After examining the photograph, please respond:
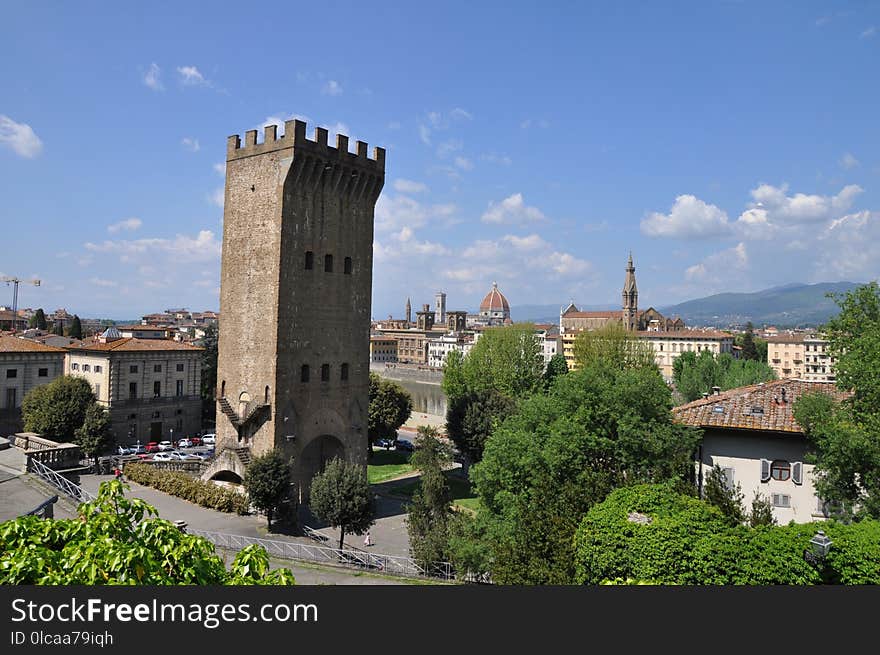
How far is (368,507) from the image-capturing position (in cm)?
2586

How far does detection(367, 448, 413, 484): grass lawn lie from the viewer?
40906 mm

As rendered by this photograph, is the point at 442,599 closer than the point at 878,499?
Yes

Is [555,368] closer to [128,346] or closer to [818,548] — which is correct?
[128,346]

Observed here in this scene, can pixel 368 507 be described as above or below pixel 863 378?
below

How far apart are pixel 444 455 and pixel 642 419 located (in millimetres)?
18355

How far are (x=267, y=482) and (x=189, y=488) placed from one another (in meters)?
5.44

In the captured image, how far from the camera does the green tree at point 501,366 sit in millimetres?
55844

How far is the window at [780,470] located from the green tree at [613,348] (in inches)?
1639

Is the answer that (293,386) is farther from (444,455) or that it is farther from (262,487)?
(444,455)

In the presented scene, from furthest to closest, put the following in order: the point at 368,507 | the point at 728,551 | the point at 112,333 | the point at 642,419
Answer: the point at 112,333
the point at 368,507
the point at 642,419
the point at 728,551

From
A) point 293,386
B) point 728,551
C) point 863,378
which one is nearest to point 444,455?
point 293,386

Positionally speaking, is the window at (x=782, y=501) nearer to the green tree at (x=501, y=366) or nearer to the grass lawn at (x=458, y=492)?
the grass lawn at (x=458, y=492)

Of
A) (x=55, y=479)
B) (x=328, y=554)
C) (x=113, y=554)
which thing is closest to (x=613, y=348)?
(x=328, y=554)

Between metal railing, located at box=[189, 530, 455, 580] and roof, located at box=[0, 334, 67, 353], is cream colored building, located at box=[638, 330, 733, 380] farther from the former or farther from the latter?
metal railing, located at box=[189, 530, 455, 580]
